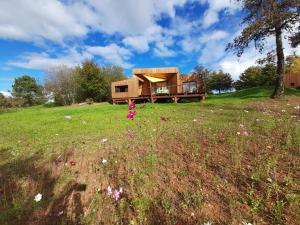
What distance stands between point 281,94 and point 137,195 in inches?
553

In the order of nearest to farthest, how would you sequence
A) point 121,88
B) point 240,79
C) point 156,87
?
1. point 156,87
2. point 121,88
3. point 240,79

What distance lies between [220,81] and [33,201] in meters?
51.4

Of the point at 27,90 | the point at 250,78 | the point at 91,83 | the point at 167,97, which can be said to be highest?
the point at 27,90

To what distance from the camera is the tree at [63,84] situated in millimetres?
31625

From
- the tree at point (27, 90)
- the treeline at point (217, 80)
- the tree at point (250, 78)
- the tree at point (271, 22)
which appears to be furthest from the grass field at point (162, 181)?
the tree at point (27, 90)

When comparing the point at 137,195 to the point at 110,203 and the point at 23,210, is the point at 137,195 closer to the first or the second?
the point at 110,203

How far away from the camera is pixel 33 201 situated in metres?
2.70

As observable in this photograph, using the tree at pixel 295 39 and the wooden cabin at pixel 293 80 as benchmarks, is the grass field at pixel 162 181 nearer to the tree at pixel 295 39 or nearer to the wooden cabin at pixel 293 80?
the tree at pixel 295 39

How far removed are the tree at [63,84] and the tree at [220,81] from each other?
32145 mm

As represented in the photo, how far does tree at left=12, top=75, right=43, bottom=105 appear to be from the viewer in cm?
4935

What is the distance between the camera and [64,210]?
248cm

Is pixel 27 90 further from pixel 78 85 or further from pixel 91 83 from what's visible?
pixel 91 83

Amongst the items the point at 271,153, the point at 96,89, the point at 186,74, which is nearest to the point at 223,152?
the point at 271,153

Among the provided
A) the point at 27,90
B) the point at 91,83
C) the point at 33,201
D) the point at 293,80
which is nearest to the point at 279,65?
the point at 33,201
